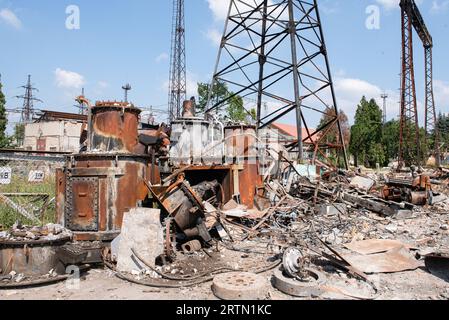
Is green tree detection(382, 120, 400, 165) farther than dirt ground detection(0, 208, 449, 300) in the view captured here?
Yes

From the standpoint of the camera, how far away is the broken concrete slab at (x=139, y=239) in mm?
4988

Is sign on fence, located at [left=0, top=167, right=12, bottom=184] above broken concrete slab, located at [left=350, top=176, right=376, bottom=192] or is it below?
above

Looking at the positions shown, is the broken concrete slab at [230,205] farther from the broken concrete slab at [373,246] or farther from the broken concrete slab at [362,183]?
the broken concrete slab at [362,183]

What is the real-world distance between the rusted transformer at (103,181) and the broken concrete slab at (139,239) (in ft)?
1.95

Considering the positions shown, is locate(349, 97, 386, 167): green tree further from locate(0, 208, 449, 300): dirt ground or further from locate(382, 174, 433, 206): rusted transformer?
locate(0, 208, 449, 300): dirt ground

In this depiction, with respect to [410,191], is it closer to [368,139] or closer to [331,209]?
[331,209]

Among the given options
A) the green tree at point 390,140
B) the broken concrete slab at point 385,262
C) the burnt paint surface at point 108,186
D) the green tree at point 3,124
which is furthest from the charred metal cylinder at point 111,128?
the green tree at point 390,140

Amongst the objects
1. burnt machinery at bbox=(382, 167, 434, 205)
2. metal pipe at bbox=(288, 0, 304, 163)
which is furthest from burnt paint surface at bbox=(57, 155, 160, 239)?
burnt machinery at bbox=(382, 167, 434, 205)

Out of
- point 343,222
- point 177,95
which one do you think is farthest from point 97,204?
point 177,95

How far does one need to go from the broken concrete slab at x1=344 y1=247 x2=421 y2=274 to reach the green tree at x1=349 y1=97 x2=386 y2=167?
3095cm

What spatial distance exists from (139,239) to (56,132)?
90.0 feet

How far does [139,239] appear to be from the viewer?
505 centimetres

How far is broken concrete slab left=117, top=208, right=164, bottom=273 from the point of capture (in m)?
4.99
